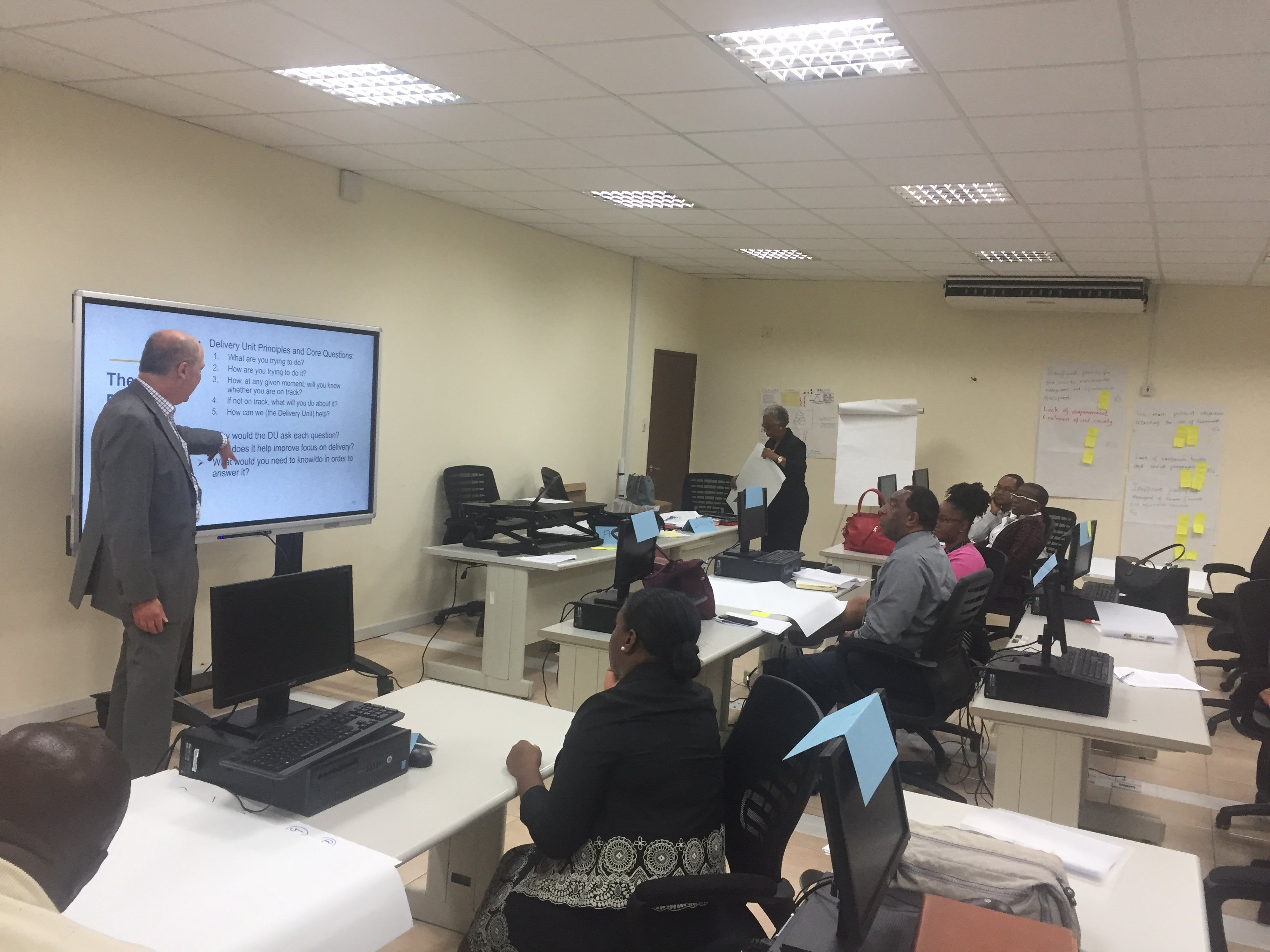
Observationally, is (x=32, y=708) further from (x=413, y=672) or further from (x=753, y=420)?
(x=753, y=420)

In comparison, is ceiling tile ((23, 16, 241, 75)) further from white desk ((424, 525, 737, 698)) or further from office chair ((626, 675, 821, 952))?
office chair ((626, 675, 821, 952))

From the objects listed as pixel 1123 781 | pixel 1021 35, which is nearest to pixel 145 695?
pixel 1021 35

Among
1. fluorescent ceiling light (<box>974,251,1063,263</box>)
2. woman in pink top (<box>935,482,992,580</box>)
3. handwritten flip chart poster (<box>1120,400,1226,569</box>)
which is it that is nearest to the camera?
woman in pink top (<box>935,482,992,580</box>)

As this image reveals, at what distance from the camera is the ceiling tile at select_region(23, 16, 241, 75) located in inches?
123

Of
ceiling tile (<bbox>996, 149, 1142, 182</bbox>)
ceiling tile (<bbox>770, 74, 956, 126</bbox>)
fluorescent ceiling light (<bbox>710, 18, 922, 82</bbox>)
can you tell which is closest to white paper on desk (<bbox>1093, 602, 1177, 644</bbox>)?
ceiling tile (<bbox>996, 149, 1142, 182</bbox>)

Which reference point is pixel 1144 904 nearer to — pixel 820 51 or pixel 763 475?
pixel 820 51

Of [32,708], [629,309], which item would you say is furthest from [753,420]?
[32,708]

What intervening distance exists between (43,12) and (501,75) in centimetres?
148

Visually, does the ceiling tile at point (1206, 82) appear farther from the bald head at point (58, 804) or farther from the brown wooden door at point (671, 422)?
the brown wooden door at point (671, 422)

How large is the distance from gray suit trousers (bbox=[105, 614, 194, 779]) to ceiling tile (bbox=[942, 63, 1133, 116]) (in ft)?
10.5

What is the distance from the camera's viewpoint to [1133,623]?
423 cm

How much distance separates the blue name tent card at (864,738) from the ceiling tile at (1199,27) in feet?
Result: 7.06

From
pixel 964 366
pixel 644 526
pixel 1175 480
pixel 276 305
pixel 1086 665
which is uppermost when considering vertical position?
pixel 964 366

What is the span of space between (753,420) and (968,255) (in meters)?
2.77
